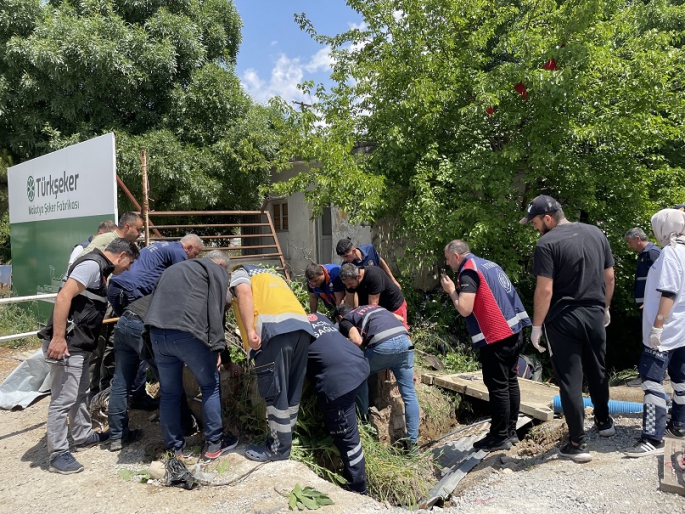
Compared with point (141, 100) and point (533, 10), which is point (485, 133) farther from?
point (141, 100)

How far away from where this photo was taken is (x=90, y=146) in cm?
675

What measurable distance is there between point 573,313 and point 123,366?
3.64m

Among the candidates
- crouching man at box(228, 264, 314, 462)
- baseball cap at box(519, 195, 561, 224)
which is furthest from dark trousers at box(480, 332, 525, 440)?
crouching man at box(228, 264, 314, 462)

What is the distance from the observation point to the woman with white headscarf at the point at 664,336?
3678mm

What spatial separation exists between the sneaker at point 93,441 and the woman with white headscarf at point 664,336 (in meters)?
4.15

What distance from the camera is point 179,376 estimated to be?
3867 mm

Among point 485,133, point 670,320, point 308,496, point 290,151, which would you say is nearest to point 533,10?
point 485,133

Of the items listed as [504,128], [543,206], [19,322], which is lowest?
[19,322]

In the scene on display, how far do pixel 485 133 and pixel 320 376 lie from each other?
18.2 ft

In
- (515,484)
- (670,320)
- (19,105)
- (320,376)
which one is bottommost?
(515,484)

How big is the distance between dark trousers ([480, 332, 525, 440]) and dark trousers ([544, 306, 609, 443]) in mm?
430

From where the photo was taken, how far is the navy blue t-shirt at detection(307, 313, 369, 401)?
151 inches

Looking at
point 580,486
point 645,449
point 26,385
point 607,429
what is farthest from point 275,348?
point 26,385

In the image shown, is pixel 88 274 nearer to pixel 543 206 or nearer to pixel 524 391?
pixel 543 206
